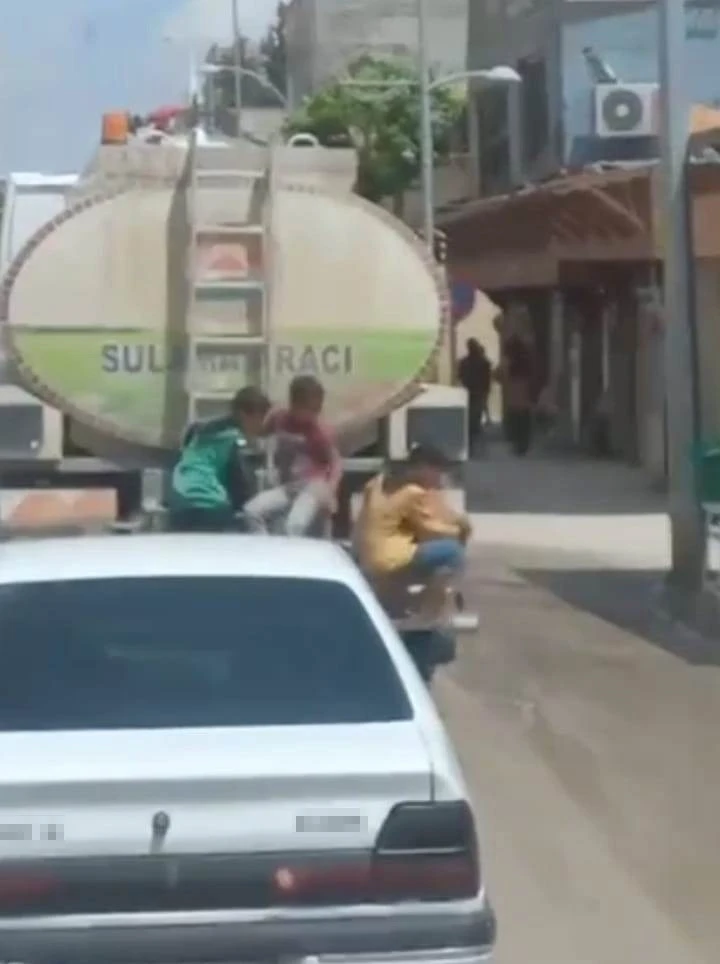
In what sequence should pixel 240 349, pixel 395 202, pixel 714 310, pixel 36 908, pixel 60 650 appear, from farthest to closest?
pixel 395 202 → pixel 714 310 → pixel 240 349 → pixel 60 650 → pixel 36 908

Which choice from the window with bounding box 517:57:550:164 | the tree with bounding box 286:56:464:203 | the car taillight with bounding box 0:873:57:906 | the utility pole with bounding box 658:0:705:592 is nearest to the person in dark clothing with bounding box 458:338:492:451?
the window with bounding box 517:57:550:164

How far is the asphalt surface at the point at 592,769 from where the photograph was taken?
9.49 metres

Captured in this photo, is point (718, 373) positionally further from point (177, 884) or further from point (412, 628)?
point (177, 884)

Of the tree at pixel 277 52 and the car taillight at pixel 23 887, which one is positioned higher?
the tree at pixel 277 52

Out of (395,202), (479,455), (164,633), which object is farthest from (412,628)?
(395,202)

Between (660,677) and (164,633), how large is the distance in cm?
859

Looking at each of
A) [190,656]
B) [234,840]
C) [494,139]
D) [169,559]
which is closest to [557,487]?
[494,139]

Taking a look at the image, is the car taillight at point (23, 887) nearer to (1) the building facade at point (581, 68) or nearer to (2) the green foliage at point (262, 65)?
(1) the building facade at point (581, 68)

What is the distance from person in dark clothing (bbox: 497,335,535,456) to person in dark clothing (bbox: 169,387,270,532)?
2541 cm

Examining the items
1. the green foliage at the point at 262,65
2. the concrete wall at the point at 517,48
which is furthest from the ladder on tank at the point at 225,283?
→ the green foliage at the point at 262,65

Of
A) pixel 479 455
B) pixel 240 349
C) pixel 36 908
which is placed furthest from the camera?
pixel 479 455

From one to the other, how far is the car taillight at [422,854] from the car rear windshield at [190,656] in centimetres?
45

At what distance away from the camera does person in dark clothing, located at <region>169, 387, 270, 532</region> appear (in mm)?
14695

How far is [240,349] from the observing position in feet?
55.7
